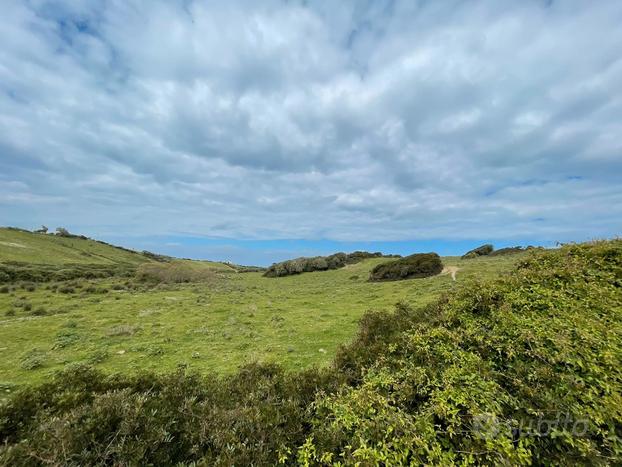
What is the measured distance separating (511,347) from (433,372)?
4.89ft

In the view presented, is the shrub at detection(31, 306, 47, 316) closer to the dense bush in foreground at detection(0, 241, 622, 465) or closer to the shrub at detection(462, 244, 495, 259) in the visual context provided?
the dense bush in foreground at detection(0, 241, 622, 465)

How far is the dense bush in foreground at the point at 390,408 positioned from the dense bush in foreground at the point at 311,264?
43412 millimetres

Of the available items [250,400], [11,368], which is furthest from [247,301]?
[250,400]

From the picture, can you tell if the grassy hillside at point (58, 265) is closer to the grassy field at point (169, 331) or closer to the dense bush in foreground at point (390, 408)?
the grassy field at point (169, 331)

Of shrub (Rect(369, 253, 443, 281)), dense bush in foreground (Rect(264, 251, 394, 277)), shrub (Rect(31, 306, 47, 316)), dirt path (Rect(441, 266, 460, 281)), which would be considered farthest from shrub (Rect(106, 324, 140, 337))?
dense bush in foreground (Rect(264, 251, 394, 277))

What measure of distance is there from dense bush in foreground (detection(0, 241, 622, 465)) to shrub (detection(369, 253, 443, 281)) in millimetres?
24619

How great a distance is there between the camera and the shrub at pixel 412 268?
2978 centimetres

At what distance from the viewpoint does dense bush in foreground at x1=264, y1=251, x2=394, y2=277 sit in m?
49.3

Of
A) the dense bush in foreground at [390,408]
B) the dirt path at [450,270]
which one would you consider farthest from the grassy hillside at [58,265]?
the dense bush in foreground at [390,408]

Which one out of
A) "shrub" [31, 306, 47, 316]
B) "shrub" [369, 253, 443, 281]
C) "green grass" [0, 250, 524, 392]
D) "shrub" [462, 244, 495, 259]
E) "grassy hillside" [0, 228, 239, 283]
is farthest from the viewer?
"shrub" [462, 244, 495, 259]

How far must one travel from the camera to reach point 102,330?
14383 mm

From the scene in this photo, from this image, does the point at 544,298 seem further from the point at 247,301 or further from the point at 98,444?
the point at 247,301

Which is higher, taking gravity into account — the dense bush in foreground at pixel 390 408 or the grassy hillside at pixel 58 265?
the grassy hillside at pixel 58 265

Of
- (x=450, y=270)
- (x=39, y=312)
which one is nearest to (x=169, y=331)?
(x=39, y=312)
